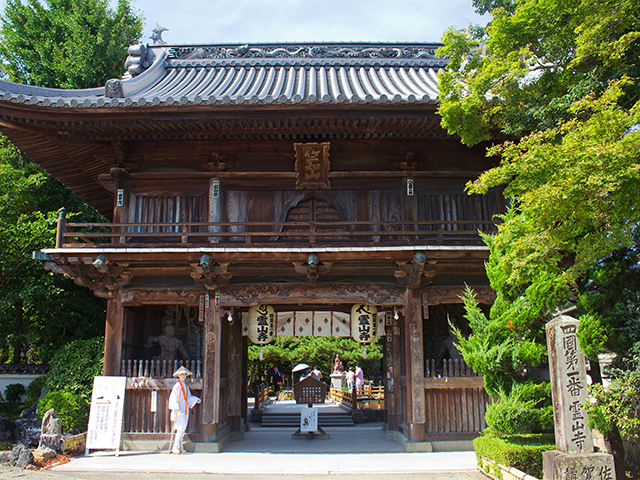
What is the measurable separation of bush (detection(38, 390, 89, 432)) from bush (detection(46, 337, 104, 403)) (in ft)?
1.11

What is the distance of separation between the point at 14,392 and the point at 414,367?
11.8 m

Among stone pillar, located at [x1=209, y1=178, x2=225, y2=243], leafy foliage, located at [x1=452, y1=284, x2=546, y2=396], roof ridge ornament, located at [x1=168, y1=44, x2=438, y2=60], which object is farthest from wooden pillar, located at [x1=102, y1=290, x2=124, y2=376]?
roof ridge ornament, located at [x1=168, y1=44, x2=438, y2=60]

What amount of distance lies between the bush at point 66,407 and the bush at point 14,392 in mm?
4520

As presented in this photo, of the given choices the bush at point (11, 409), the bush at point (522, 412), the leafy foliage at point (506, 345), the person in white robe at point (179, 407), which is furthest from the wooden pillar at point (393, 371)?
the bush at point (11, 409)

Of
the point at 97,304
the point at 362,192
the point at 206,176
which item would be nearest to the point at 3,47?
the point at 97,304

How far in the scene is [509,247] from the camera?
7.40 m

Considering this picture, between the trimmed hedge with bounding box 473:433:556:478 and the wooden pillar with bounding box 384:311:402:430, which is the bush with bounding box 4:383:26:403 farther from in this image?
the trimmed hedge with bounding box 473:433:556:478

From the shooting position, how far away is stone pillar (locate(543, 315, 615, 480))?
19.6 feet

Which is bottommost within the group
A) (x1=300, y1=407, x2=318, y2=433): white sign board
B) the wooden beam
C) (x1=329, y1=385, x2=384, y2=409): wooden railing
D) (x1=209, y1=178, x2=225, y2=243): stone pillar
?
(x1=329, y1=385, x2=384, y2=409): wooden railing

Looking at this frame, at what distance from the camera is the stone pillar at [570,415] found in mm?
5980

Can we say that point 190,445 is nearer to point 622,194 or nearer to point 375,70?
point 622,194

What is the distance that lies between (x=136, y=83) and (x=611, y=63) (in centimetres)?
1141

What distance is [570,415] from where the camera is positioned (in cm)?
619

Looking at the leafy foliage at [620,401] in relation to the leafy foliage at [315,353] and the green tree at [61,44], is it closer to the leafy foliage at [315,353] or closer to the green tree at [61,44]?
the green tree at [61,44]
